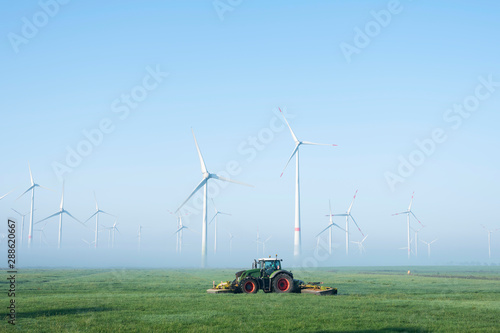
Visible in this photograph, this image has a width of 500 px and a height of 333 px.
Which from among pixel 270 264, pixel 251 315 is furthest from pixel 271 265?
pixel 251 315

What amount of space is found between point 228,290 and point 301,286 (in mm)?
6001

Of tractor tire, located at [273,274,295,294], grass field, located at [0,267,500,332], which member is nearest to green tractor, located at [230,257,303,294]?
tractor tire, located at [273,274,295,294]

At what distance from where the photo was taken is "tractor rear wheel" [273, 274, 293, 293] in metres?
39.8

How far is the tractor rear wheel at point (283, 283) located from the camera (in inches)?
1567

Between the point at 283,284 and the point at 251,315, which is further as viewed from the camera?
the point at 283,284

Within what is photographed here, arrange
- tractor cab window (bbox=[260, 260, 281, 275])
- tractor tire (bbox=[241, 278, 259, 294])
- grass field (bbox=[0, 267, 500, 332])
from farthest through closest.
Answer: tractor cab window (bbox=[260, 260, 281, 275]) → tractor tire (bbox=[241, 278, 259, 294]) → grass field (bbox=[0, 267, 500, 332])

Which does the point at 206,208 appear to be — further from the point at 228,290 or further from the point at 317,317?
the point at 317,317

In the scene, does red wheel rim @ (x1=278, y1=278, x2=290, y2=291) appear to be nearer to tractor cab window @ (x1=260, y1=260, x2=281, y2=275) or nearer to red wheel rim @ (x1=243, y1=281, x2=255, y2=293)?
tractor cab window @ (x1=260, y1=260, x2=281, y2=275)

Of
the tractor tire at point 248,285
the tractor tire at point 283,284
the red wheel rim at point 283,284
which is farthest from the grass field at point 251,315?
the tractor tire at point 248,285

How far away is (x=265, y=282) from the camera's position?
40.3 meters

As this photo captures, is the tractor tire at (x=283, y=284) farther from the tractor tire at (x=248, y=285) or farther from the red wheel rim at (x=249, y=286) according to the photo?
the red wheel rim at (x=249, y=286)

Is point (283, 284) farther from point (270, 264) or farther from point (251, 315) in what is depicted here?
point (251, 315)

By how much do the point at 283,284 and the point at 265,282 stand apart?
1.48 meters

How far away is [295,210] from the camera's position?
96.5m
